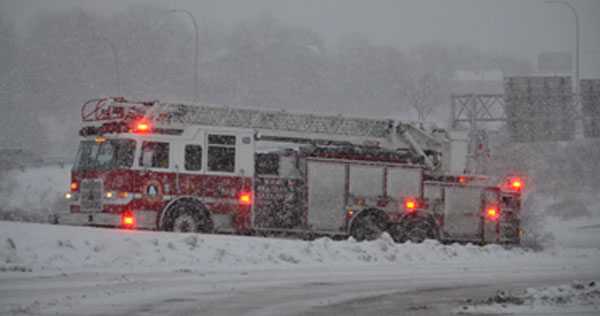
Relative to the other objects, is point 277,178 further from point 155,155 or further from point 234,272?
point 234,272

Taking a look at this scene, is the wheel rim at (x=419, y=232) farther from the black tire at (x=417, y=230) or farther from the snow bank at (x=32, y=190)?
the snow bank at (x=32, y=190)

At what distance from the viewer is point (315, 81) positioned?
344ft

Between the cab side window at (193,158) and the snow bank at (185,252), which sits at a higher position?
the cab side window at (193,158)

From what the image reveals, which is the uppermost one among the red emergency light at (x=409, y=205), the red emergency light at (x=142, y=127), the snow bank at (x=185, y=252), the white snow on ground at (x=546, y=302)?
the red emergency light at (x=142, y=127)

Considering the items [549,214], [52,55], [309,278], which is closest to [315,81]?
[52,55]

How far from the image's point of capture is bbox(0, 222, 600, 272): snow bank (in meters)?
12.9

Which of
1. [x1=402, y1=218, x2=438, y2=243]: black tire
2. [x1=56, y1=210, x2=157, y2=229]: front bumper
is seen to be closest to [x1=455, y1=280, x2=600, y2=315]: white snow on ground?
[x1=56, y1=210, x2=157, y2=229]: front bumper

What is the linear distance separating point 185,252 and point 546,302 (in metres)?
6.51

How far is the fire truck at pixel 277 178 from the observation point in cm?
1828

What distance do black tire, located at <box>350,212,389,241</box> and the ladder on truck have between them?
2160mm

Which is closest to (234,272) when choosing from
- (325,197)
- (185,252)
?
(185,252)

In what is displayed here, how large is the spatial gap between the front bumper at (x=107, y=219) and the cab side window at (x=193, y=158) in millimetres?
1356

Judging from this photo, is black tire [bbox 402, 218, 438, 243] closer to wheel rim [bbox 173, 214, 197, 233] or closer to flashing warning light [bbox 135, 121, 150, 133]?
wheel rim [bbox 173, 214, 197, 233]

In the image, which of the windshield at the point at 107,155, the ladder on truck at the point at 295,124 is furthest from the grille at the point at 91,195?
the ladder on truck at the point at 295,124
